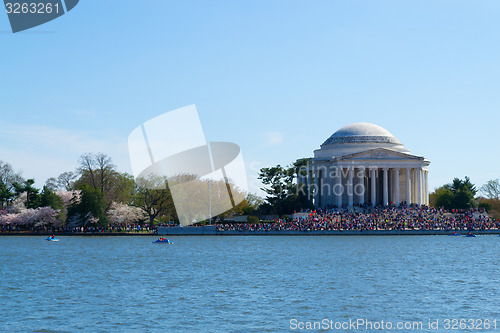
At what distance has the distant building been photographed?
13462 cm

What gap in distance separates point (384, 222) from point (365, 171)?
31.1 metres

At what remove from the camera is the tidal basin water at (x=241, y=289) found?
1425 inches

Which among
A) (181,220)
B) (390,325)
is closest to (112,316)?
(390,325)

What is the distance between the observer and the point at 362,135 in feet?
461

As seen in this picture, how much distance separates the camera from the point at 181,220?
399 ft

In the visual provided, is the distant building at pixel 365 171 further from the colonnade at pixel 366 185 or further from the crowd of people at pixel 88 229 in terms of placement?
the crowd of people at pixel 88 229

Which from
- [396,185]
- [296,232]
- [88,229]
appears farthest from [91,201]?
[396,185]

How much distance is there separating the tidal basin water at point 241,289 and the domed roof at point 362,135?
62.2 m

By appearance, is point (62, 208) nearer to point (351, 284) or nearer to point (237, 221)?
point (237, 221)

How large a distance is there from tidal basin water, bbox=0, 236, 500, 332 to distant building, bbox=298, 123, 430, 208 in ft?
185

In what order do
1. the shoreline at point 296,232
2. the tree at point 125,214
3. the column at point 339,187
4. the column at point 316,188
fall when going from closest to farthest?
the shoreline at point 296,232 < the tree at point 125,214 < the column at point 339,187 < the column at point 316,188

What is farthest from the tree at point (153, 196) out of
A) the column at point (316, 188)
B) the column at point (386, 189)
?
the column at point (386, 189)

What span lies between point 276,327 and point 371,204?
3970 inches

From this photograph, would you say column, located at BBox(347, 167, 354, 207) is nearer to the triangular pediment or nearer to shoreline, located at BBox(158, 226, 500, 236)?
the triangular pediment
